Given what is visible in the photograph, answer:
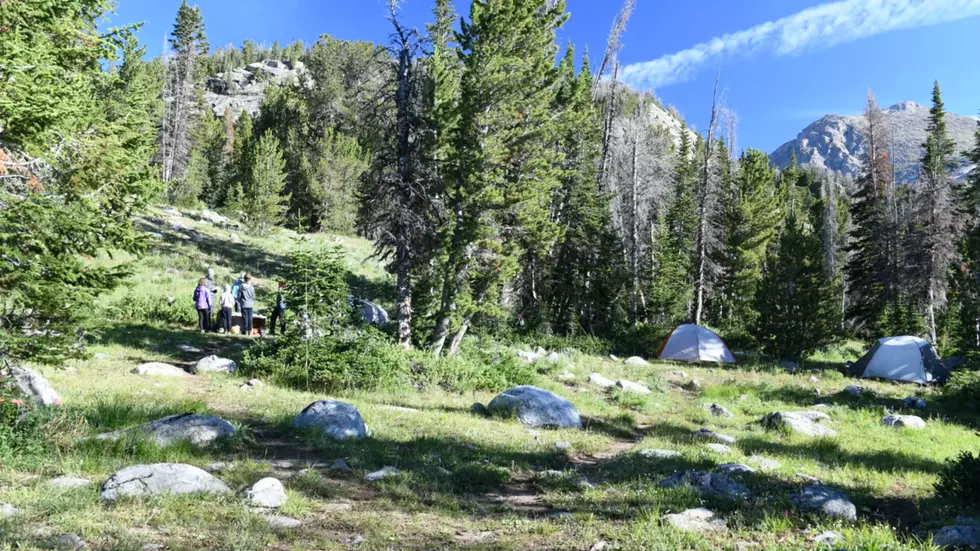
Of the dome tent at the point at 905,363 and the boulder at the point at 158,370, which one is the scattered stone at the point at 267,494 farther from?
the dome tent at the point at 905,363

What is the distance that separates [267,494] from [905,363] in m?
24.2

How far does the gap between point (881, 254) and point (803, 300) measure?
14184mm

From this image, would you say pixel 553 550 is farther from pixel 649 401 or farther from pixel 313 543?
pixel 649 401

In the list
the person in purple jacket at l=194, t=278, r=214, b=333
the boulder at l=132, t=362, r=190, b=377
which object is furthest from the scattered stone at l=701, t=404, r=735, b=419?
the person in purple jacket at l=194, t=278, r=214, b=333

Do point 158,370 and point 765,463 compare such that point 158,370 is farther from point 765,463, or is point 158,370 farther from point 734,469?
point 765,463

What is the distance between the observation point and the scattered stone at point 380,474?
20.9ft

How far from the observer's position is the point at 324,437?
779cm

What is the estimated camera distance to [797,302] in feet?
82.8

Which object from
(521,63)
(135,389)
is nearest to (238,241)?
(521,63)

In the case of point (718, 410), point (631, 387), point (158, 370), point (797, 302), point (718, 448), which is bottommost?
point (718, 410)

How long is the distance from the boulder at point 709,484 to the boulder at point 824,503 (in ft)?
1.70

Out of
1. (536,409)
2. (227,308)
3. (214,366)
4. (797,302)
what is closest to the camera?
(536,409)

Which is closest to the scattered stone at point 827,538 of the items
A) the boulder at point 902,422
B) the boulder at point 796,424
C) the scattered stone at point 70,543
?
the scattered stone at point 70,543

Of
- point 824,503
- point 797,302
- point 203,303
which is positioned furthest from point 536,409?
point 797,302
